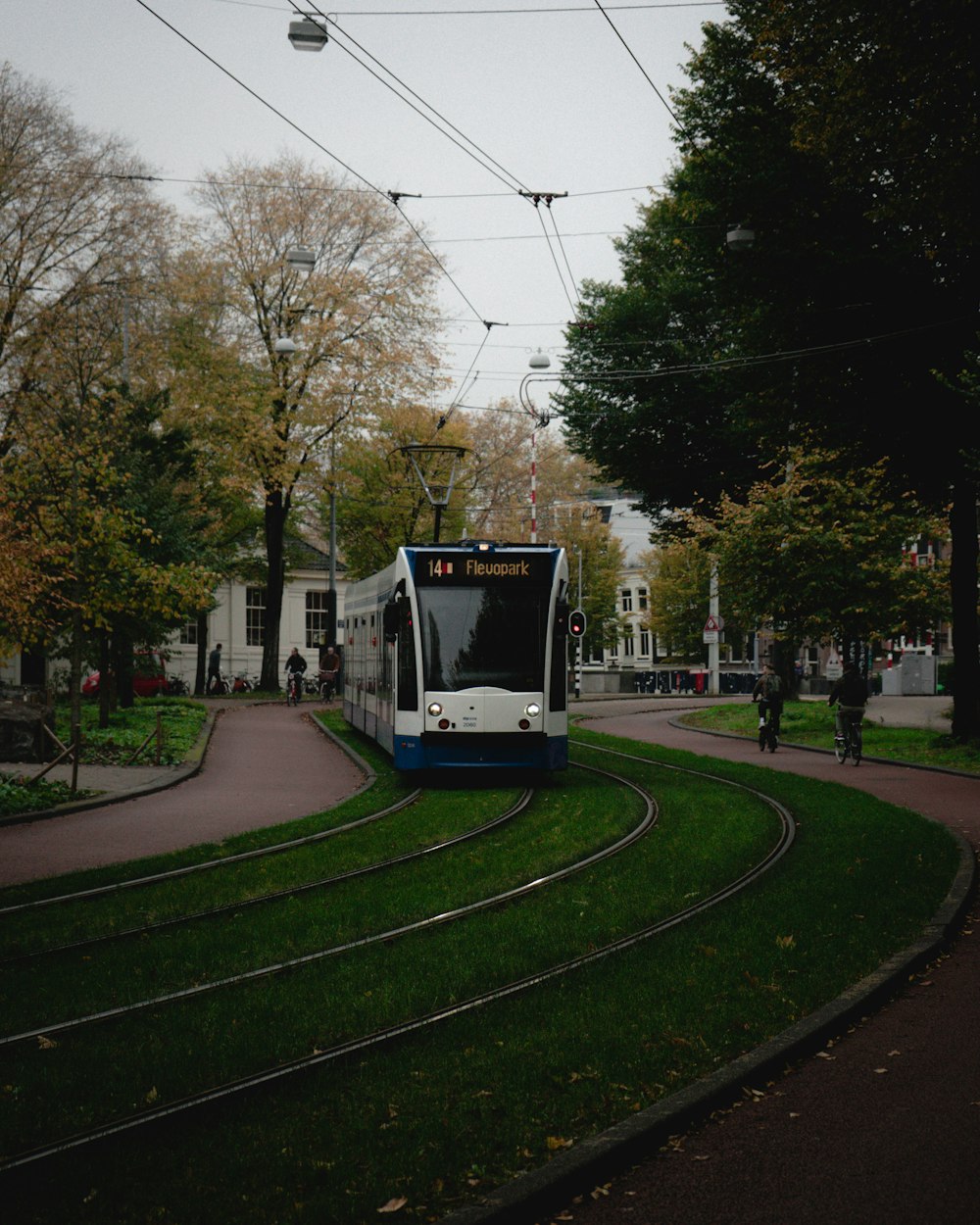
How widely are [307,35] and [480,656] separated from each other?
780 centimetres

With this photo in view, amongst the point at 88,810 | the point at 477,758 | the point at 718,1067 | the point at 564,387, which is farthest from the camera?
the point at 564,387

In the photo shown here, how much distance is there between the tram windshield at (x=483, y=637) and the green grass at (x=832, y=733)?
26.5 feet

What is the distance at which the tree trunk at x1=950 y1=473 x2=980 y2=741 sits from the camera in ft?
81.6

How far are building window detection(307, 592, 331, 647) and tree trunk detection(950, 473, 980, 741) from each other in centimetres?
3875

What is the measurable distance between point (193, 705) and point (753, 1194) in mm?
31321

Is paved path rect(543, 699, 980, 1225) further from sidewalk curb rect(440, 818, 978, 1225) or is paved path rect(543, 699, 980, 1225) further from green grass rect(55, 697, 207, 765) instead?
green grass rect(55, 697, 207, 765)

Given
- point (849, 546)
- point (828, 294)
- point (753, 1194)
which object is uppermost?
point (828, 294)

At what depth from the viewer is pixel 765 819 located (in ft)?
46.1

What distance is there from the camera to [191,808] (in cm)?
1602

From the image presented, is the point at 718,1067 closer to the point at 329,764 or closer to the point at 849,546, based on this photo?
the point at 329,764

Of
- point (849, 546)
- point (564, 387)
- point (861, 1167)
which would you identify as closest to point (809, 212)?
point (849, 546)

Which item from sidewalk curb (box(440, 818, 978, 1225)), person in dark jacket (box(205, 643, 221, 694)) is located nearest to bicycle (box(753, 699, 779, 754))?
sidewalk curb (box(440, 818, 978, 1225))

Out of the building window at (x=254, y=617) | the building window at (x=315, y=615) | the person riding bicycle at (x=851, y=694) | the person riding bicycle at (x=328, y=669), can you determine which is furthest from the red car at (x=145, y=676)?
the person riding bicycle at (x=851, y=694)

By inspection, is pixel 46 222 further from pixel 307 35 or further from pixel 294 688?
pixel 307 35
